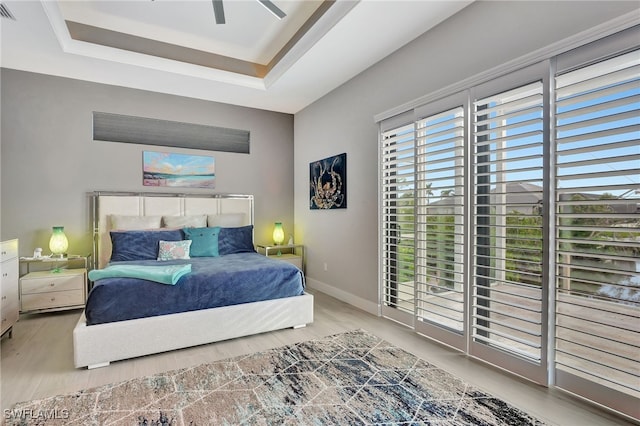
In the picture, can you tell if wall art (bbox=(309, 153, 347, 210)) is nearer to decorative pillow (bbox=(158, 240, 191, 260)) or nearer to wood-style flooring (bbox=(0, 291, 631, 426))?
wood-style flooring (bbox=(0, 291, 631, 426))

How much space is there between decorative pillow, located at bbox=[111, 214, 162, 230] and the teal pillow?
0.48 m

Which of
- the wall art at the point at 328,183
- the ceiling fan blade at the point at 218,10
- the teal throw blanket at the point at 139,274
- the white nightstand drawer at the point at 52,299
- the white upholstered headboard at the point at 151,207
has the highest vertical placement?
the ceiling fan blade at the point at 218,10

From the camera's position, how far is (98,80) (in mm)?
4234

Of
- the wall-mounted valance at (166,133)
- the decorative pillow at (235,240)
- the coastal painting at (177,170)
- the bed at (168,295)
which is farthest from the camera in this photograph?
the coastal painting at (177,170)

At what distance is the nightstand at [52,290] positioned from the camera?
11.6 feet

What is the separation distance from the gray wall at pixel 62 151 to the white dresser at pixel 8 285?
1087 mm

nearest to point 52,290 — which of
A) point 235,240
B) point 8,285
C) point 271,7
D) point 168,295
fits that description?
point 8,285

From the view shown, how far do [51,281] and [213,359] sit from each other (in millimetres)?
2409

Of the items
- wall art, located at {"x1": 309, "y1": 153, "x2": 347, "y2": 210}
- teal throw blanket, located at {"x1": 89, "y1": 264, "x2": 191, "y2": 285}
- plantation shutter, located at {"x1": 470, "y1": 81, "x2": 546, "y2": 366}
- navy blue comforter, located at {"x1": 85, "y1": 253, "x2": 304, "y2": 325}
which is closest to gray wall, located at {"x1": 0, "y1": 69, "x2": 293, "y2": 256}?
navy blue comforter, located at {"x1": 85, "y1": 253, "x2": 304, "y2": 325}

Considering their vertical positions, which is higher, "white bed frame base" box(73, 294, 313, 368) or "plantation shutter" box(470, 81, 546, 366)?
"plantation shutter" box(470, 81, 546, 366)

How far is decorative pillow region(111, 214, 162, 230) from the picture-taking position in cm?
416

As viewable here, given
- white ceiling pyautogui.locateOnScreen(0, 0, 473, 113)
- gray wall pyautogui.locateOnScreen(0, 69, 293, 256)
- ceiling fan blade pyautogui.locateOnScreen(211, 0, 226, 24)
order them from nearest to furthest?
1. ceiling fan blade pyautogui.locateOnScreen(211, 0, 226, 24)
2. white ceiling pyautogui.locateOnScreen(0, 0, 473, 113)
3. gray wall pyautogui.locateOnScreen(0, 69, 293, 256)

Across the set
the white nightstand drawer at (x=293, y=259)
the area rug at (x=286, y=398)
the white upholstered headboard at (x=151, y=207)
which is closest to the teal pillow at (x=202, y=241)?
the white upholstered headboard at (x=151, y=207)

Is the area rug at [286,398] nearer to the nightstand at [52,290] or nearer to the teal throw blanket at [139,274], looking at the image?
the teal throw blanket at [139,274]
